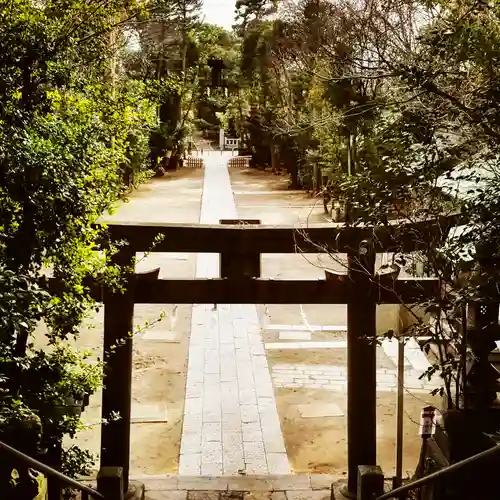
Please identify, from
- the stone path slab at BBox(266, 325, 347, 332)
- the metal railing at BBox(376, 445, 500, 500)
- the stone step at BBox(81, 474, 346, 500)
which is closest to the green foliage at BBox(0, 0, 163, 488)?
the stone step at BBox(81, 474, 346, 500)

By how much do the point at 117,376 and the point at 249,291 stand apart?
1286 millimetres

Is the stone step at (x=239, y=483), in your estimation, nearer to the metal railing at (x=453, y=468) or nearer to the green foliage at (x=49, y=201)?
the green foliage at (x=49, y=201)

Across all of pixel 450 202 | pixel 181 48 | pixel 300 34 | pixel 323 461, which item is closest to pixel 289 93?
pixel 300 34

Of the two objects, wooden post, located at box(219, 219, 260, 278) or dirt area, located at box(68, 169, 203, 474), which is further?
dirt area, located at box(68, 169, 203, 474)

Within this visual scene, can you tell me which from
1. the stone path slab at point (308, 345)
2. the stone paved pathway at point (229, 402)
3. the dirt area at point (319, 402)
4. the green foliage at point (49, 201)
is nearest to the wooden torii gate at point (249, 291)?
the dirt area at point (319, 402)

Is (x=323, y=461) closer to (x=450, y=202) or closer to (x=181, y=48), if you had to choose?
(x=450, y=202)

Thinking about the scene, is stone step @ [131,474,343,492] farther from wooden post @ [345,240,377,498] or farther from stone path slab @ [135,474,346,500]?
wooden post @ [345,240,377,498]

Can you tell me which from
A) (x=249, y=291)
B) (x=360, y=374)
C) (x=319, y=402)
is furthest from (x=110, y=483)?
(x=319, y=402)

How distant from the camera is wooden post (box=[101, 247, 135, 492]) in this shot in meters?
5.30

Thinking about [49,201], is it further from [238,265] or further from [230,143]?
[230,143]

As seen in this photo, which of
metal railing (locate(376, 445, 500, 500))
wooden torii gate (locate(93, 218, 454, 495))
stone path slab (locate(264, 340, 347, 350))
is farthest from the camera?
stone path slab (locate(264, 340, 347, 350))

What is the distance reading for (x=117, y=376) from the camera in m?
5.40

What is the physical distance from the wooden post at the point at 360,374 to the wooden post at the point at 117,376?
71.7 inches

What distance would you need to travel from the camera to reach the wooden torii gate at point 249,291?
5137mm
